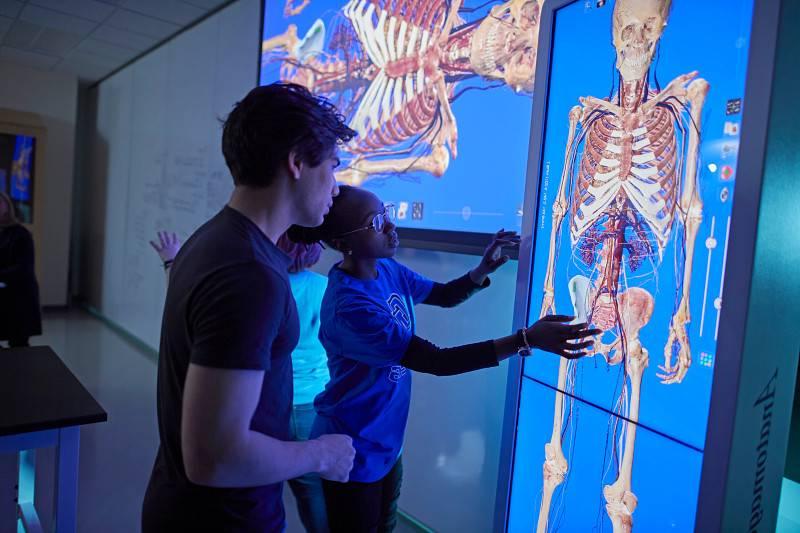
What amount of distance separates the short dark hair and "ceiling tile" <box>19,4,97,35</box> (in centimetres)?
502

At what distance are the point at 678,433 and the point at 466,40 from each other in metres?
1.63

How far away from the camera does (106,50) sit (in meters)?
5.93

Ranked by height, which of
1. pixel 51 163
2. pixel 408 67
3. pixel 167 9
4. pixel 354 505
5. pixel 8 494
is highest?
pixel 167 9

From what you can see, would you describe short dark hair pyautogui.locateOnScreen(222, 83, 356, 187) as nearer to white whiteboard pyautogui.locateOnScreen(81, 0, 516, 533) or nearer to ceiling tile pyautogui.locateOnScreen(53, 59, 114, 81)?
white whiteboard pyautogui.locateOnScreen(81, 0, 516, 533)

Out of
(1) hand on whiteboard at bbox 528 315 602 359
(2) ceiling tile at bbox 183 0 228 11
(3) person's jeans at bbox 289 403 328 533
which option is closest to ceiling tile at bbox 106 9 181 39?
(2) ceiling tile at bbox 183 0 228 11

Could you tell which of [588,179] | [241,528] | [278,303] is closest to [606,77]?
[588,179]

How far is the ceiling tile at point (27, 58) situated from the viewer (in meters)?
6.21

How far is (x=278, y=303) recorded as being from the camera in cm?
86

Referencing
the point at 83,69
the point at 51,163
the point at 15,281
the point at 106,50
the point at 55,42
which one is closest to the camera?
the point at 15,281

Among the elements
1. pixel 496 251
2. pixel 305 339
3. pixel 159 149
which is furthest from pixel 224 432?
pixel 159 149

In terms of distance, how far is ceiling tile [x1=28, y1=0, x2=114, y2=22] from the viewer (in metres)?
4.55

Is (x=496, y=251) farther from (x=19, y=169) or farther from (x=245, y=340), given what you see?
(x=19, y=169)

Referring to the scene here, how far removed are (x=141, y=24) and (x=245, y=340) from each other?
5097 mm

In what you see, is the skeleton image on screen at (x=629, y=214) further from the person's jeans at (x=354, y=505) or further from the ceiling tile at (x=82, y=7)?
the ceiling tile at (x=82, y=7)
